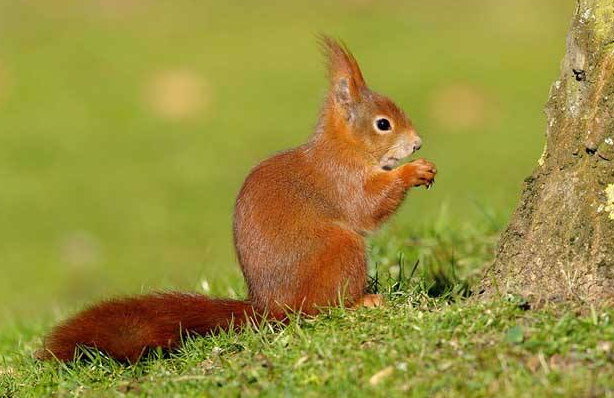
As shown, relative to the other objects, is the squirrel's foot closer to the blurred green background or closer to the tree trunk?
the tree trunk

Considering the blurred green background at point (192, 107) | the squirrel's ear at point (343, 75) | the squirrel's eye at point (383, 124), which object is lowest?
the blurred green background at point (192, 107)

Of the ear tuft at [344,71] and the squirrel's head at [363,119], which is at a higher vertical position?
the ear tuft at [344,71]

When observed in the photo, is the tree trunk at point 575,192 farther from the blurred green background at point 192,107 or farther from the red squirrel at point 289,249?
the blurred green background at point 192,107

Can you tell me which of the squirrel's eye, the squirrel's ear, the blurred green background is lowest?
the blurred green background

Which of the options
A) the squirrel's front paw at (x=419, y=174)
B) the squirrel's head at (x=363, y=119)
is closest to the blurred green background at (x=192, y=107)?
the squirrel's head at (x=363, y=119)

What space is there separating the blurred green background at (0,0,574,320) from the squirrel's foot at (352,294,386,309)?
3742 millimetres

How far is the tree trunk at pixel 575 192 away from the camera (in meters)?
3.85

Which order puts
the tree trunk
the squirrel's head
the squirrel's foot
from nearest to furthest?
the tree trunk → the squirrel's foot → the squirrel's head

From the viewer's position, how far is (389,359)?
344 cm

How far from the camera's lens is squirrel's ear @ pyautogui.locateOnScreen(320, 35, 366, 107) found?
4.62 m

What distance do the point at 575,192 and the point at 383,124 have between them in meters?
0.97

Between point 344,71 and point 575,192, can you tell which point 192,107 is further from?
point 575,192

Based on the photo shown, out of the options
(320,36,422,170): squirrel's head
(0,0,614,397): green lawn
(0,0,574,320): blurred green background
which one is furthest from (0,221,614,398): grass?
(0,0,574,320): blurred green background

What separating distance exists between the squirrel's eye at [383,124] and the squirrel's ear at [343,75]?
0.13 meters
